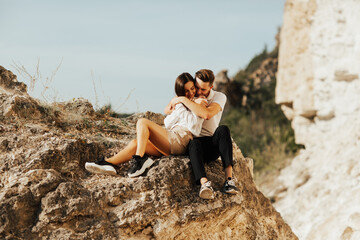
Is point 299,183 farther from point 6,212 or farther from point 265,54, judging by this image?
point 265,54

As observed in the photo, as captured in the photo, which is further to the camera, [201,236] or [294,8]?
[294,8]

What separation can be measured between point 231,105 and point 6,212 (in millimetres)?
16105

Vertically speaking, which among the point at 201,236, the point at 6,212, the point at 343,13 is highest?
the point at 343,13

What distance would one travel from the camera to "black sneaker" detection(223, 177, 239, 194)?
12.1 ft

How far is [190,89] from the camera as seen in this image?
161 inches

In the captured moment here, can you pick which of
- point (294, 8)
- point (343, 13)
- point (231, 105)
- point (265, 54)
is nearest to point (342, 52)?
point (343, 13)

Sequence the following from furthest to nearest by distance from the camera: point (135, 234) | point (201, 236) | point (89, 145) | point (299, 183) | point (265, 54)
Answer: point (265, 54) → point (299, 183) → point (89, 145) → point (201, 236) → point (135, 234)

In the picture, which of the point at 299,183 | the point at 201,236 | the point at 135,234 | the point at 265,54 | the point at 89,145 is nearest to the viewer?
the point at 135,234

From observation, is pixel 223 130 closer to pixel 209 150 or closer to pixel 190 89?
pixel 209 150

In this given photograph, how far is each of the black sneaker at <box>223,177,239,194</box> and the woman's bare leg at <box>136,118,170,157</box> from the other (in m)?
0.62

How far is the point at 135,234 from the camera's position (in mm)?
3398

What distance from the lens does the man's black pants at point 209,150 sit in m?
3.68

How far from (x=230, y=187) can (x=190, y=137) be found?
0.60 meters

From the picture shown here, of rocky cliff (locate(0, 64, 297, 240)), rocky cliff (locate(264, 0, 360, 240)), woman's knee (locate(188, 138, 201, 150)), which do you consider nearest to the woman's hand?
woman's knee (locate(188, 138, 201, 150))
